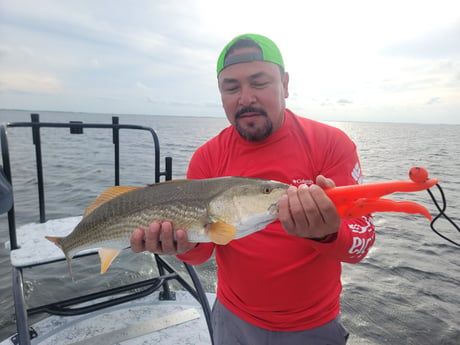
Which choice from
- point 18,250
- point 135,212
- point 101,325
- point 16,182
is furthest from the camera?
point 16,182

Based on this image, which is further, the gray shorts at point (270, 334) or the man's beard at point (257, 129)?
the man's beard at point (257, 129)

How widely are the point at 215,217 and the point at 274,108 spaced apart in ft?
3.74

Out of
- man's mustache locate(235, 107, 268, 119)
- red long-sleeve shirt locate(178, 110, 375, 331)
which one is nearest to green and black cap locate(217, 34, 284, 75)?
man's mustache locate(235, 107, 268, 119)

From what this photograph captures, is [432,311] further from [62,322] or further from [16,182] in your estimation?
[16,182]

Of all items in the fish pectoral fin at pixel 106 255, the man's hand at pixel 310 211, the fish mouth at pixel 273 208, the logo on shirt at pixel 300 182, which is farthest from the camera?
the fish pectoral fin at pixel 106 255

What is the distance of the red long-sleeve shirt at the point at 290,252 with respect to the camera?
2.42 m

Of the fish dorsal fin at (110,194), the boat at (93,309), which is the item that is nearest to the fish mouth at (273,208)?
the fish dorsal fin at (110,194)

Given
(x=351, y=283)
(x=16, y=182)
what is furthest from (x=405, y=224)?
(x=16, y=182)

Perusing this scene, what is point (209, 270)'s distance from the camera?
8.83m

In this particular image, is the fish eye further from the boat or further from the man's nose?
the boat

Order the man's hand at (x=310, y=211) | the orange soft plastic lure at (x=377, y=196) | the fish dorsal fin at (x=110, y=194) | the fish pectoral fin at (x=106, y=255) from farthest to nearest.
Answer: the fish pectoral fin at (x=106, y=255)
the fish dorsal fin at (x=110, y=194)
the man's hand at (x=310, y=211)
the orange soft plastic lure at (x=377, y=196)

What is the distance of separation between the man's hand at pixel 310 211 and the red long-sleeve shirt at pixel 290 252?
213 mm

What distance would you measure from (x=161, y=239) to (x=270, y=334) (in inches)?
47.2

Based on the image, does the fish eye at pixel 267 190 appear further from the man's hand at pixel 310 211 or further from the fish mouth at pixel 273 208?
the man's hand at pixel 310 211
